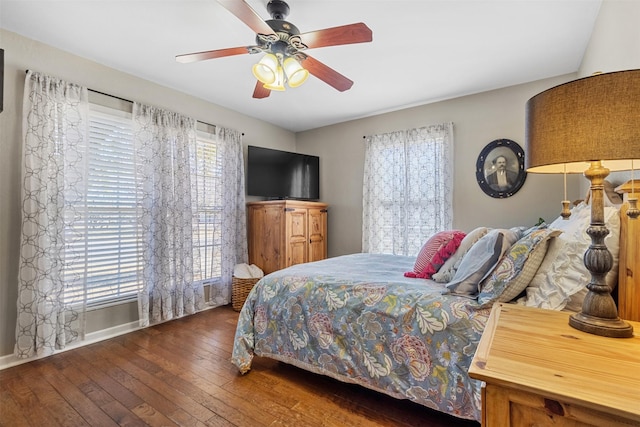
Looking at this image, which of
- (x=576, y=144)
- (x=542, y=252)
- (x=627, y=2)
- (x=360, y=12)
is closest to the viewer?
(x=576, y=144)

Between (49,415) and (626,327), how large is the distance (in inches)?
106

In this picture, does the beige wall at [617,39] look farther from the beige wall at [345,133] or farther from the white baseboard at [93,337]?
the white baseboard at [93,337]

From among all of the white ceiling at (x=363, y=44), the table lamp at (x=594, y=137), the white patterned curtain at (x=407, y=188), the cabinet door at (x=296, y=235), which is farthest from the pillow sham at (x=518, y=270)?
the cabinet door at (x=296, y=235)

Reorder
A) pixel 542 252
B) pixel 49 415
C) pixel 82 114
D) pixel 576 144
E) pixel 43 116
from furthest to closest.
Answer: pixel 82 114 < pixel 43 116 < pixel 49 415 < pixel 542 252 < pixel 576 144

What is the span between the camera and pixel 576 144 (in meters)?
0.83

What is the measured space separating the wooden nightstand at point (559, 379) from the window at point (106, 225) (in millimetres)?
3049

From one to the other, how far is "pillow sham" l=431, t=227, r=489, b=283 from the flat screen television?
2.71m

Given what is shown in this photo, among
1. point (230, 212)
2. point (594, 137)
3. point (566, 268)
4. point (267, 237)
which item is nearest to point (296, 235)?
point (267, 237)

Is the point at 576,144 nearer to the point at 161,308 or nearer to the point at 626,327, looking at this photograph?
the point at 626,327

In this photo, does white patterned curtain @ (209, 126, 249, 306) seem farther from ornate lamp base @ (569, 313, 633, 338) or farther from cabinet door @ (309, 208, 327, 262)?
ornate lamp base @ (569, 313, 633, 338)

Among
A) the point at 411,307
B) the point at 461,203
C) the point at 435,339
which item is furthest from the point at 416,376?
the point at 461,203

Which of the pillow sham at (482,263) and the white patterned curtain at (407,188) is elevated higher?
the white patterned curtain at (407,188)

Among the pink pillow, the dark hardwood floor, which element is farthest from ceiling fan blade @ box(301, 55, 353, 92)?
the dark hardwood floor

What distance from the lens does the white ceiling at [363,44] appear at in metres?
1.96
